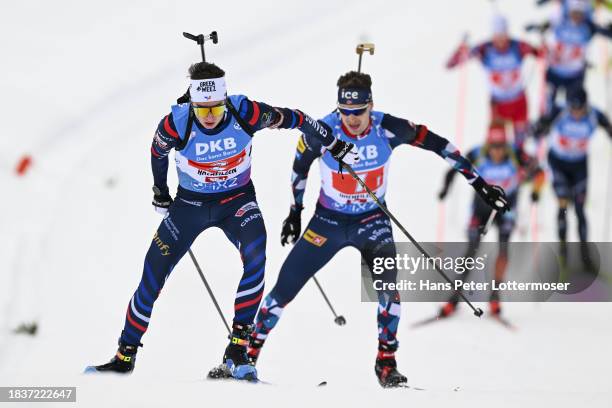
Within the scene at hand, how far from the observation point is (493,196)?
24.1 ft

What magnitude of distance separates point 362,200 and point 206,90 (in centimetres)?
162

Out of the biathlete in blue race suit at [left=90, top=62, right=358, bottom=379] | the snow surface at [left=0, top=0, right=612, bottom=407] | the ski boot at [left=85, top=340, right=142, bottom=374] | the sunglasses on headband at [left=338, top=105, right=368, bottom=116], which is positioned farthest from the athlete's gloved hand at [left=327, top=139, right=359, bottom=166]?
the ski boot at [left=85, top=340, right=142, bottom=374]

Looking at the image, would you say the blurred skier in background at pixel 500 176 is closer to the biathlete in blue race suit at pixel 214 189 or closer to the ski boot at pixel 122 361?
the biathlete in blue race suit at pixel 214 189

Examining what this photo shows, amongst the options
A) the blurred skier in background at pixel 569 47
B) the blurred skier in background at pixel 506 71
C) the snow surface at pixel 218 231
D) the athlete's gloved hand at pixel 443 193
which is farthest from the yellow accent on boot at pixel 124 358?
the blurred skier in background at pixel 569 47

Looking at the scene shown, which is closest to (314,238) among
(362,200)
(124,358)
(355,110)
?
(362,200)

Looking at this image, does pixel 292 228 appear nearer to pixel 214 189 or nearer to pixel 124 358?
pixel 214 189

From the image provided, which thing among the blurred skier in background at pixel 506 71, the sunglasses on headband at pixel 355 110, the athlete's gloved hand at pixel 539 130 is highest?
the blurred skier in background at pixel 506 71

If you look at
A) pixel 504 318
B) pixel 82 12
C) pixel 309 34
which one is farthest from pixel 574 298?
pixel 82 12

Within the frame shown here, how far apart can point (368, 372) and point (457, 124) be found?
837cm

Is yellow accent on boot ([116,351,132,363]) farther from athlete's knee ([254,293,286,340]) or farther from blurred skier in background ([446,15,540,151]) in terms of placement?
blurred skier in background ([446,15,540,151])

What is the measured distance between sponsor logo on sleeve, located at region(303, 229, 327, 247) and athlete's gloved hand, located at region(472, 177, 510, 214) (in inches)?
51.6

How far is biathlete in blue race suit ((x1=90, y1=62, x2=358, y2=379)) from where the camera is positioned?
6.64 meters

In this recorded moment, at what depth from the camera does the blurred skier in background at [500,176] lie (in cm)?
1052

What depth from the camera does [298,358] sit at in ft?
31.4
